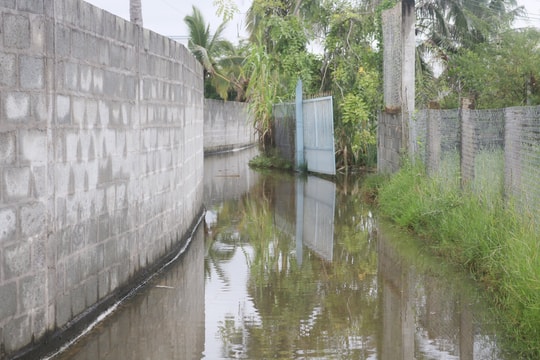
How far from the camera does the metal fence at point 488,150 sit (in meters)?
7.96

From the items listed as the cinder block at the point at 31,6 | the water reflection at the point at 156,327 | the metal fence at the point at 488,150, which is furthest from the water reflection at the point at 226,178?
the cinder block at the point at 31,6

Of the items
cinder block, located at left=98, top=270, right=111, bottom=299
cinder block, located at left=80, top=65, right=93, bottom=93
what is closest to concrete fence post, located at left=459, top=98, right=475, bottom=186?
cinder block, located at left=98, top=270, right=111, bottom=299

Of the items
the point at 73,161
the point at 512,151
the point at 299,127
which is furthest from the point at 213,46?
the point at 73,161

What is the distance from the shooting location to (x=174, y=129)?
10.7 m

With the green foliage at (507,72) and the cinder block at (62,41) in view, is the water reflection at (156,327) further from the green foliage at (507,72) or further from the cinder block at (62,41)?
the green foliage at (507,72)

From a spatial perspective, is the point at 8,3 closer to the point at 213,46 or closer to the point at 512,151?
the point at 512,151

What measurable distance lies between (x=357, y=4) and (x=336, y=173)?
4.40 metres

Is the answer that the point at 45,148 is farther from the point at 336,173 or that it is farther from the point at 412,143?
the point at 336,173

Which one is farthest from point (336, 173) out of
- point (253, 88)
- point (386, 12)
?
point (386, 12)

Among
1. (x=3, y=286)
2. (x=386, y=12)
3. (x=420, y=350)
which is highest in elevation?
(x=386, y=12)

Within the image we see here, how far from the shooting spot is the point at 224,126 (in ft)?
117

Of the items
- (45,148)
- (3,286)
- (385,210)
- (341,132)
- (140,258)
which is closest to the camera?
(3,286)

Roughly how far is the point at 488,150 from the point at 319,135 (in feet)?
37.3

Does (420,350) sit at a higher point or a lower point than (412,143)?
lower
